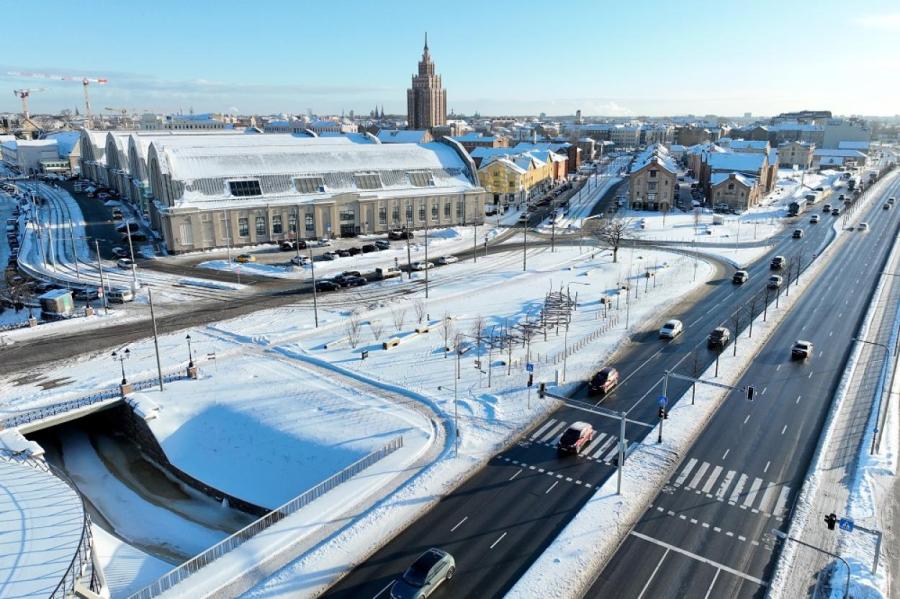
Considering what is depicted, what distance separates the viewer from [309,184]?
3381 inches

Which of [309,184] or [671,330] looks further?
[309,184]

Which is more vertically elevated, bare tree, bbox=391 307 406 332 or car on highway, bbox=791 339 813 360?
bare tree, bbox=391 307 406 332

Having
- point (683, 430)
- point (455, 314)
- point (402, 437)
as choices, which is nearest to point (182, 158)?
point (455, 314)

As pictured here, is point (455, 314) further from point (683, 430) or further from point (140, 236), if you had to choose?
point (140, 236)

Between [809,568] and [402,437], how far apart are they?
1844cm

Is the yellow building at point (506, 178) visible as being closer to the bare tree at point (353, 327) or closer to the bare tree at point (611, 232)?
the bare tree at point (611, 232)

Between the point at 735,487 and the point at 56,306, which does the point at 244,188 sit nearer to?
the point at 56,306

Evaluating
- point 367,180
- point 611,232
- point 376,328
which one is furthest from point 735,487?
point 367,180

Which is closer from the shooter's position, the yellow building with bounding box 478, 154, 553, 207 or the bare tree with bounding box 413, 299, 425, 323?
the bare tree with bounding box 413, 299, 425, 323

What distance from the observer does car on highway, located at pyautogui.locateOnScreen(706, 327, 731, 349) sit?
44.0 metres

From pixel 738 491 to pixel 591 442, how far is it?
23.8 ft

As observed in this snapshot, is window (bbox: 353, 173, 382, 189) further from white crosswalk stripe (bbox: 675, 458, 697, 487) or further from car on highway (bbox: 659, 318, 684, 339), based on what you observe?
white crosswalk stripe (bbox: 675, 458, 697, 487)

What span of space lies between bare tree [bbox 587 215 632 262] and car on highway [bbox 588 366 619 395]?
3641 centimetres

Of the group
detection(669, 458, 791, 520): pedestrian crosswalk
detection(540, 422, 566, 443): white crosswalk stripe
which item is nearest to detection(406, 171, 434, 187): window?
detection(540, 422, 566, 443): white crosswalk stripe
